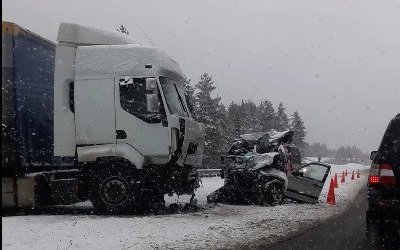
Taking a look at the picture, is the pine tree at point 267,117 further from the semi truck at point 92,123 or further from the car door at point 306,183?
the semi truck at point 92,123

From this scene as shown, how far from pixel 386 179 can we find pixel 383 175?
0.22 feet

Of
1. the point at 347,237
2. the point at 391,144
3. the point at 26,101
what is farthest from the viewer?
the point at 26,101

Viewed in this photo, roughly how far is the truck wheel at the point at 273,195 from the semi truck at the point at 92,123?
3.31m

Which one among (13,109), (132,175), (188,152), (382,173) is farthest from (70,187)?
(382,173)

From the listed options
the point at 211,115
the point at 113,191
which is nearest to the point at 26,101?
the point at 113,191

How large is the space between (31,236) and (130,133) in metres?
3.18

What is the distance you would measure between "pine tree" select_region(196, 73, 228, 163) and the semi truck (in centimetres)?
3890

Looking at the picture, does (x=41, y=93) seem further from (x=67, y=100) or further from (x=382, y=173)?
(x=382, y=173)

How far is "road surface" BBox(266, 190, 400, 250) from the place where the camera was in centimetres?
700

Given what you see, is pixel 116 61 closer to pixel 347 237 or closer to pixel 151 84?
pixel 151 84

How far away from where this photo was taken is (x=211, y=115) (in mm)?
51125

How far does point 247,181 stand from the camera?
509 inches

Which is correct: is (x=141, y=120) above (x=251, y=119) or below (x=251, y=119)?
below

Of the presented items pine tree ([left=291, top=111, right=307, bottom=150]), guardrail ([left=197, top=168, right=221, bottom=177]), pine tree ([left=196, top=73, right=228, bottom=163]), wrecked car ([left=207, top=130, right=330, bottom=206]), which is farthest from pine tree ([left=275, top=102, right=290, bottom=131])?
wrecked car ([left=207, top=130, right=330, bottom=206])
